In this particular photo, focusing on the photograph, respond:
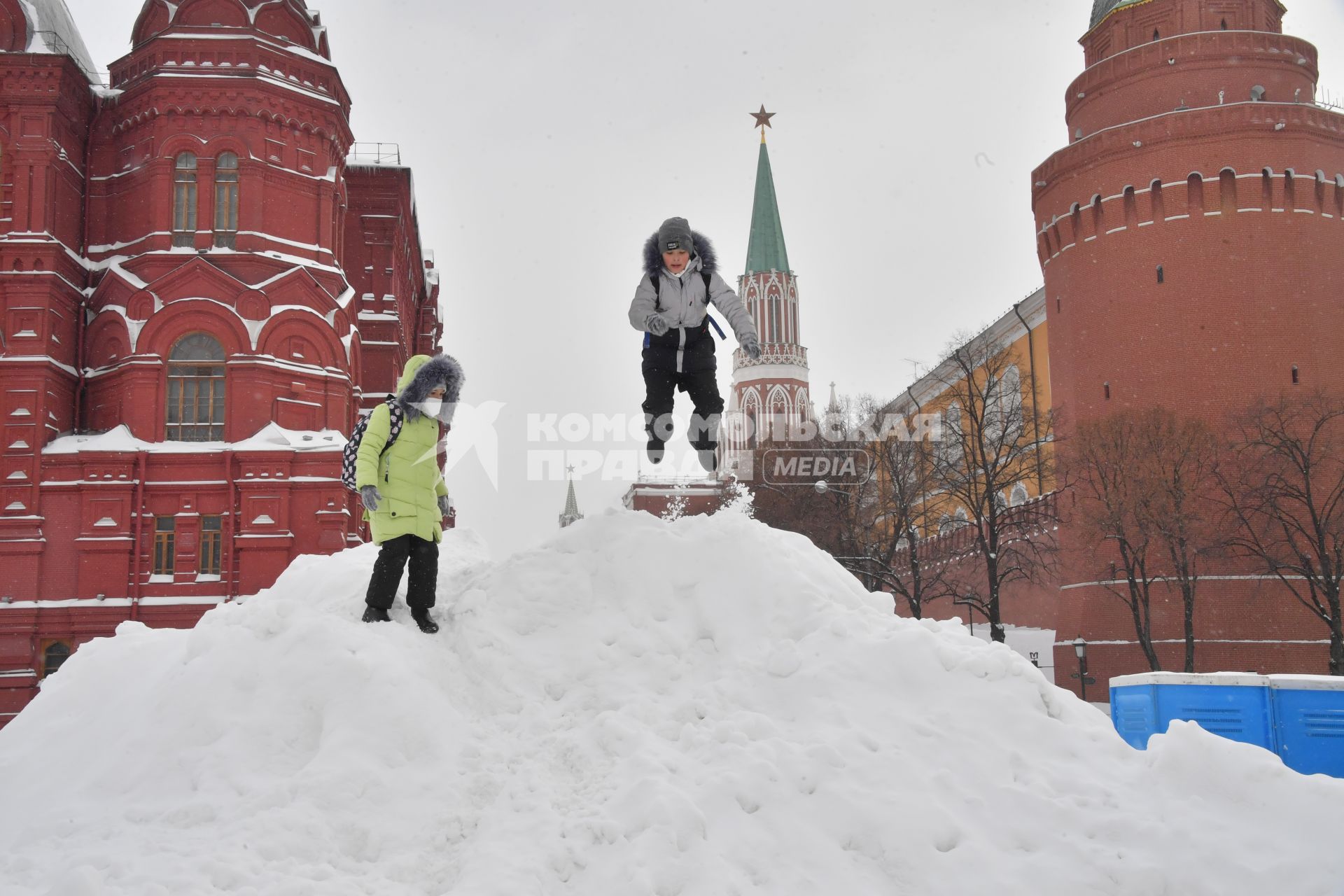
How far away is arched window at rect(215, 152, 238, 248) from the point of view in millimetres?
26984

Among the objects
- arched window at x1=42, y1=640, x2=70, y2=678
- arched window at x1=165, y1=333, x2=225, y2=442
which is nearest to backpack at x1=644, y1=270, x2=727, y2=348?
arched window at x1=165, y1=333, x2=225, y2=442

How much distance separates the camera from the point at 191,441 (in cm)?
2611

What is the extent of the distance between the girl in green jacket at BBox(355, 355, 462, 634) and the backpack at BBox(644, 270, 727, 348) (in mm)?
1988

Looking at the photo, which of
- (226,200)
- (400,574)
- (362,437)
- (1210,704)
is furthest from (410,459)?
(226,200)

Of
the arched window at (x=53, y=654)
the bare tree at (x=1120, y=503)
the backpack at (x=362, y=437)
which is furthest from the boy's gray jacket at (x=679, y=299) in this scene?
the bare tree at (x=1120, y=503)

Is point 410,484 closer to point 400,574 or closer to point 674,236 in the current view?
point 400,574

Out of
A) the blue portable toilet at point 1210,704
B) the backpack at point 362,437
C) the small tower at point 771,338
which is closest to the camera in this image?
the backpack at point 362,437

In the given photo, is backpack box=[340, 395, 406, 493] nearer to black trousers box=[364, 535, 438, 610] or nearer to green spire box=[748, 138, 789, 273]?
black trousers box=[364, 535, 438, 610]

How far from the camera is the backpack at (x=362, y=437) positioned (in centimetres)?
803

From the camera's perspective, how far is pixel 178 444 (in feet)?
85.0

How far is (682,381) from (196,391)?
66.6ft

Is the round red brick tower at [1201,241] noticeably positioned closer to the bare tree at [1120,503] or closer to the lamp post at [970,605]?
the bare tree at [1120,503]

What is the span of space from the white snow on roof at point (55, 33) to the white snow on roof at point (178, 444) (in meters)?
9.76

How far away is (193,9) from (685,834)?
93.3 ft
